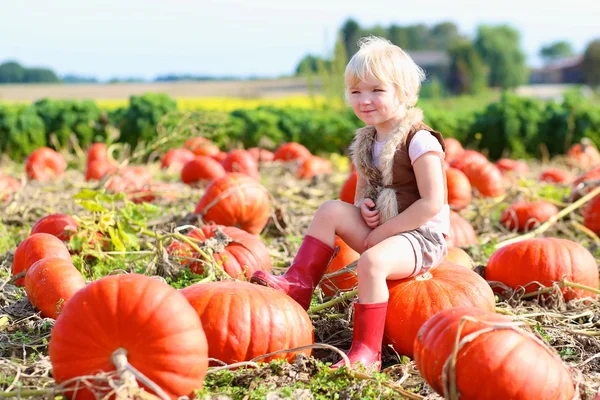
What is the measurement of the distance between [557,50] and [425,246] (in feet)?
589

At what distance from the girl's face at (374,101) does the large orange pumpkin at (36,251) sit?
6.19 ft

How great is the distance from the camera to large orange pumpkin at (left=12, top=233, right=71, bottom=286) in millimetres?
4117

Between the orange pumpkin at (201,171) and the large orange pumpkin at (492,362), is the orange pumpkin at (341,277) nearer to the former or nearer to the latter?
the large orange pumpkin at (492,362)

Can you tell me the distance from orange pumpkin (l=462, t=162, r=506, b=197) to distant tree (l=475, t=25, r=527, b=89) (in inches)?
3634

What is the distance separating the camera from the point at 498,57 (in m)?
98.6

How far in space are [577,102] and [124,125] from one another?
901 centimetres

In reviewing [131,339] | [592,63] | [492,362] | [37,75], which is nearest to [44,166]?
[131,339]

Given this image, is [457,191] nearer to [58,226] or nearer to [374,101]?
[374,101]

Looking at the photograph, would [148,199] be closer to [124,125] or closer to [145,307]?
[145,307]

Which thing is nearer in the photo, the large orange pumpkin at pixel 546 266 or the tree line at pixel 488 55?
the large orange pumpkin at pixel 546 266

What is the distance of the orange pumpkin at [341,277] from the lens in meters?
→ 3.90

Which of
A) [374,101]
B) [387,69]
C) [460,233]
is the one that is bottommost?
[460,233]

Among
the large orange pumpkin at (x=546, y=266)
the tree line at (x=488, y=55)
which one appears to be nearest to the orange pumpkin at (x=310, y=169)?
the large orange pumpkin at (x=546, y=266)

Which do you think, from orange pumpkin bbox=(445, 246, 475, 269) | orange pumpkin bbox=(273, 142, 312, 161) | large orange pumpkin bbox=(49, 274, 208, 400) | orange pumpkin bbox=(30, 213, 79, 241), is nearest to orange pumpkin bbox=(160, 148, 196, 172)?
orange pumpkin bbox=(273, 142, 312, 161)
